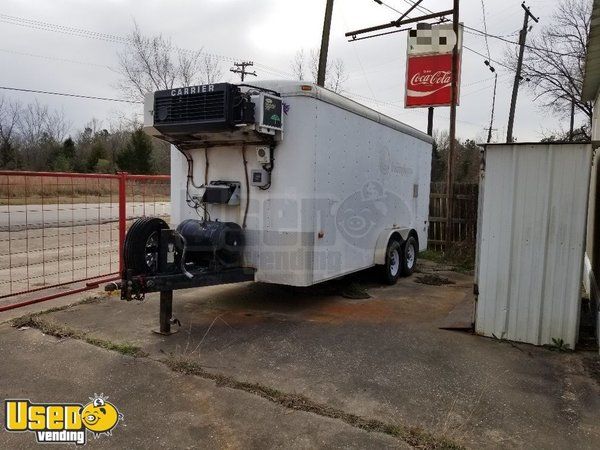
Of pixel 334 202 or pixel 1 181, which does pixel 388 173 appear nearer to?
pixel 334 202

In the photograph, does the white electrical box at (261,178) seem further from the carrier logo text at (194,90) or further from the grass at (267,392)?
the grass at (267,392)

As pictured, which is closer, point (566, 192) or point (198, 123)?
point (566, 192)

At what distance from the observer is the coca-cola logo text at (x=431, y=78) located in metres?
13.3

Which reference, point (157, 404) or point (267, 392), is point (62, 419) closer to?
point (157, 404)

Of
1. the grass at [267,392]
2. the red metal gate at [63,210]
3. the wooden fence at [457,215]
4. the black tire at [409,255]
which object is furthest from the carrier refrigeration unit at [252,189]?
the wooden fence at [457,215]

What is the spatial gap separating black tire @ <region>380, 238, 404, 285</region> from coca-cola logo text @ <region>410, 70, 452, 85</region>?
280 inches

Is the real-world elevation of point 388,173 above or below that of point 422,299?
above

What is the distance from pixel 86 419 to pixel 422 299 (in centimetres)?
489

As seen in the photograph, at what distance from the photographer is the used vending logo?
3.14 metres

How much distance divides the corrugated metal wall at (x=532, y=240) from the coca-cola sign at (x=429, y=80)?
8861mm

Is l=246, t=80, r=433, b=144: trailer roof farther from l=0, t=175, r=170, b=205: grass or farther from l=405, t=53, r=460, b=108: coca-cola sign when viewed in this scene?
l=405, t=53, r=460, b=108: coca-cola sign

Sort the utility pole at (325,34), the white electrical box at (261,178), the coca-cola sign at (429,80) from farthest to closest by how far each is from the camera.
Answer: the utility pole at (325,34)
the coca-cola sign at (429,80)
the white electrical box at (261,178)

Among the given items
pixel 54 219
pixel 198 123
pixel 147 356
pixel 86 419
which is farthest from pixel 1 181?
pixel 54 219

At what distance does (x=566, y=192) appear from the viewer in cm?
475
